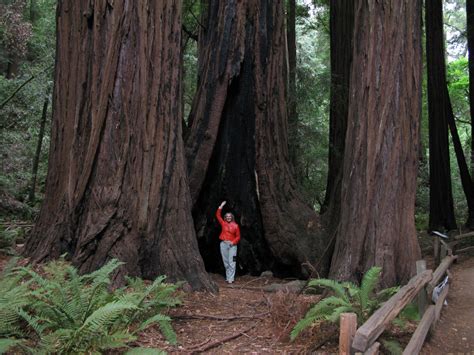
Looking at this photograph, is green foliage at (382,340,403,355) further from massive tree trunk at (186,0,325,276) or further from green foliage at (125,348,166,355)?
massive tree trunk at (186,0,325,276)

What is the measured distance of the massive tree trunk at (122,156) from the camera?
7.11 metres

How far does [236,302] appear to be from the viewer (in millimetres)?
7500

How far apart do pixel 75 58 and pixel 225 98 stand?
3593 mm

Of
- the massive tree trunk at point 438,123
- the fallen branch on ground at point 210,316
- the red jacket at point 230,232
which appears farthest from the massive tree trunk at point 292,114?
the fallen branch on ground at point 210,316

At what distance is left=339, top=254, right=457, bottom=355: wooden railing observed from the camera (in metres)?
4.05

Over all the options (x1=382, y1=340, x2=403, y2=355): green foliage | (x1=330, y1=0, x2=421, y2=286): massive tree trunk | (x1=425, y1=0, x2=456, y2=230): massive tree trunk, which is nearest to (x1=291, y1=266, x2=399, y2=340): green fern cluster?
(x1=382, y1=340, x2=403, y2=355): green foliage

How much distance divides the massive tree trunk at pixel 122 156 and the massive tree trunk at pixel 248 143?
9.02ft

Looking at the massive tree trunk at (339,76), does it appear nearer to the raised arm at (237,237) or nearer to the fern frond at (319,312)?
the raised arm at (237,237)

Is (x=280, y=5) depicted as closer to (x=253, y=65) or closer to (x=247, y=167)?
(x=253, y=65)

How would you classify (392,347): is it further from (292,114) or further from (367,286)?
(292,114)

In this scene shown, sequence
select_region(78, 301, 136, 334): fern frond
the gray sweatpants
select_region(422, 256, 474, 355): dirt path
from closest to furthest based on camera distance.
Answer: select_region(78, 301, 136, 334): fern frond
select_region(422, 256, 474, 355): dirt path
the gray sweatpants

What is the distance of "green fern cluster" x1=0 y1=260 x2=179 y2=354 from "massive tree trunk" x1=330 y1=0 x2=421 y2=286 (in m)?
3.18

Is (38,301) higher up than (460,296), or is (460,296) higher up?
(38,301)

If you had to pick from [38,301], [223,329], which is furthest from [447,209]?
[38,301]
